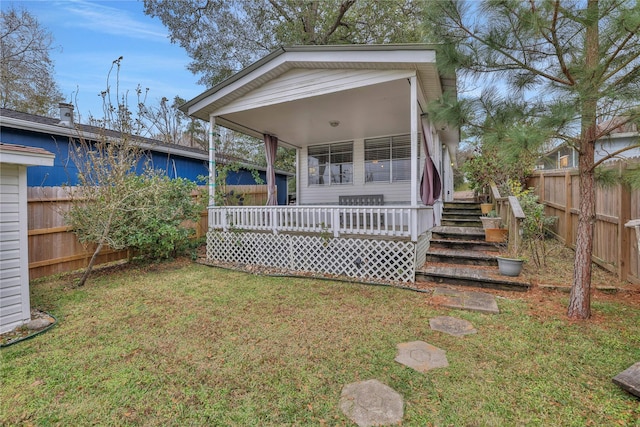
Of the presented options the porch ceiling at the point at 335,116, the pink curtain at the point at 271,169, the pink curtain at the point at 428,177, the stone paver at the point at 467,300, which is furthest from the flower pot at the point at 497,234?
the pink curtain at the point at 271,169

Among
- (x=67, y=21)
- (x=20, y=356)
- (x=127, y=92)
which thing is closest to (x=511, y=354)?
(x=20, y=356)

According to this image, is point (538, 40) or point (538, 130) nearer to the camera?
point (538, 130)

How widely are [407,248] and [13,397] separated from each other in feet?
15.7

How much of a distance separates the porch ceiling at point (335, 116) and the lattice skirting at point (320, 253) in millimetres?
2825

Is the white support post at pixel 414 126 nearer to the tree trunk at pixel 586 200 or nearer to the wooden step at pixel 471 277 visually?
the wooden step at pixel 471 277

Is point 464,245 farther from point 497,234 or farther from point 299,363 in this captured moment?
point 299,363

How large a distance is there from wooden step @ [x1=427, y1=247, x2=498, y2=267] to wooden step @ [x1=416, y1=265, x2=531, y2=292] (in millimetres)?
203

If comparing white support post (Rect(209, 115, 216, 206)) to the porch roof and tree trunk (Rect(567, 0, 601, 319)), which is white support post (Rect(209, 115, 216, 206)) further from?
tree trunk (Rect(567, 0, 601, 319))

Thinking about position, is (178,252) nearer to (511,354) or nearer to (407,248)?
(407,248)

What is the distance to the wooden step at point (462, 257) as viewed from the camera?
5.33 m

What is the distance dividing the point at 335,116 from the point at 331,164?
2.62 meters

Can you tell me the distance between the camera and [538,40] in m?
3.09

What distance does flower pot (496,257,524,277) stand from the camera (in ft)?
15.1

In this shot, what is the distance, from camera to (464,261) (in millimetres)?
5527
